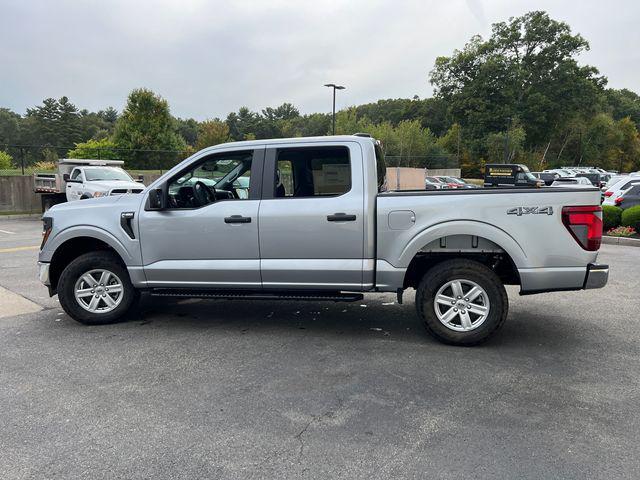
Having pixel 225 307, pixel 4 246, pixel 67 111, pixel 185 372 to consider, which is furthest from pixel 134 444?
pixel 67 111

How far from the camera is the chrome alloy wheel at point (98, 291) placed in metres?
5.46

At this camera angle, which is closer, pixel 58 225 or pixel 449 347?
pixel 449 347

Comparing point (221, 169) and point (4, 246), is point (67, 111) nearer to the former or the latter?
point (4, 246)

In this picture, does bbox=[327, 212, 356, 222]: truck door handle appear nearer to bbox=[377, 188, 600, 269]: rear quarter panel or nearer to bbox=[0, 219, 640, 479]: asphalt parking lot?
bbox=[377, 188, 600, 269]: rear quarter panel

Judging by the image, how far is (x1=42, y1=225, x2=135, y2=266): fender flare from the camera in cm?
530

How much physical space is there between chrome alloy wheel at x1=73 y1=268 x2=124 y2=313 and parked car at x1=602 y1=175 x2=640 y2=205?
1516 centimetres

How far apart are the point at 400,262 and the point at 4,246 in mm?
11229

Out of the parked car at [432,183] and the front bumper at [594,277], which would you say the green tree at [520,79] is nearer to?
the parked car at [432,183]

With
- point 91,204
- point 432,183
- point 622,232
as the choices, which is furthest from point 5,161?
point 622,232

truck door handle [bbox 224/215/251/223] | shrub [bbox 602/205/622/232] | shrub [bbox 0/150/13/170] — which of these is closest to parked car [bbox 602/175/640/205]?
shrub [bbox 602/205/622/232]

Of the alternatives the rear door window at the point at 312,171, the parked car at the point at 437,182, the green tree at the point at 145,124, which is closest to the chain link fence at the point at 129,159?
the green tree at the point at 145,124

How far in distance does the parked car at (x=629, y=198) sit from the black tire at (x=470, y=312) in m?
13.0

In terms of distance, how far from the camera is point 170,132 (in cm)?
4225

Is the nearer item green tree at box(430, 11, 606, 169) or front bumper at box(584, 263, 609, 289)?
front bumper at box(584, 263, 609, 289)
